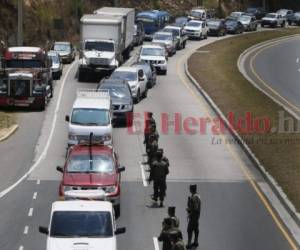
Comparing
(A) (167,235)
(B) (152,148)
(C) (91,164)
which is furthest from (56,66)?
(A) (167,235)

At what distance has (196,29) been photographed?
82312 millimetres

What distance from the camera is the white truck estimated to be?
5238 cm

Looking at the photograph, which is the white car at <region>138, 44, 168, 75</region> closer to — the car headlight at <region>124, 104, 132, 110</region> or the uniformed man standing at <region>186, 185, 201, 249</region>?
the car headlight at <region>124, 104, 132, 110</region>

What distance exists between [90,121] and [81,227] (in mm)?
13544

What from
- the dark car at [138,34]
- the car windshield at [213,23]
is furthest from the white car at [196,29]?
the dark car at [138,34]

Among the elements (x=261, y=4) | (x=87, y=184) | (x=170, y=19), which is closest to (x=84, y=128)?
(x=87, y=184)

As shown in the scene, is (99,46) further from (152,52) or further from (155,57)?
(152,52)

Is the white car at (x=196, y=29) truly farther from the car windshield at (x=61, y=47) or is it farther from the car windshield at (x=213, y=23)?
A: the car windshield at (x=61, y=47)

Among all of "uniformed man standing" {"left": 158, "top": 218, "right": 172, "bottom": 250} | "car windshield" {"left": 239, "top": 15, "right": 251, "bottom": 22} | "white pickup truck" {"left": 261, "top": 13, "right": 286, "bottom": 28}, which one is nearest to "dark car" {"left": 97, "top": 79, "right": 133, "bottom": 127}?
"uniformed man standing" {"left": 158, "top": 218, "right": 172, "bottom": 250}

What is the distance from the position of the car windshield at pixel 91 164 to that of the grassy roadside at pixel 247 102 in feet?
17.7

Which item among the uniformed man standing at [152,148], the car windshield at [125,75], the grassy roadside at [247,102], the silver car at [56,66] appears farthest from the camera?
the silver car at [56,66]

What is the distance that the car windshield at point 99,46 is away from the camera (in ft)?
175

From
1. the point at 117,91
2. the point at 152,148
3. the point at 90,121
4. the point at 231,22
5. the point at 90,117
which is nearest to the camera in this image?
the point at 152,148

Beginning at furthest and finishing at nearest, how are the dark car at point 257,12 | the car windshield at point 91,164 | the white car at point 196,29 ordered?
1. the dark car at point 257,12
2. the white car at point 196,29
3. the car windshield at point 91,164
